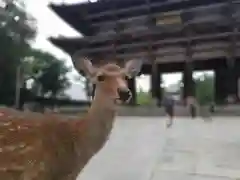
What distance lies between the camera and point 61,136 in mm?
3477

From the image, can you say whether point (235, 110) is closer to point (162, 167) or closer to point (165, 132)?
point (165, 132)

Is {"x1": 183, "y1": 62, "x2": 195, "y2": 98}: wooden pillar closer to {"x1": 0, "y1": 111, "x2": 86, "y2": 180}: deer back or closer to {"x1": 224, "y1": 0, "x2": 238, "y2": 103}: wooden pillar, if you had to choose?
{"x1": 224, "y1": 0, "x2": 238, "y2": 103}: wooden pillar

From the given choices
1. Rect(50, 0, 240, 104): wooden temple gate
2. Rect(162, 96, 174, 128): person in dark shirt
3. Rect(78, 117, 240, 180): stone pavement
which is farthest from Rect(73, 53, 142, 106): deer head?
Rect(50, 0, 240, 104): wooden temple gate

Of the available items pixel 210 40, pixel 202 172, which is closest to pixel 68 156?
pixel 202 172

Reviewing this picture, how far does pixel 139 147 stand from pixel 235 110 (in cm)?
1110

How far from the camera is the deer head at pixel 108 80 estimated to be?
12.4 ft

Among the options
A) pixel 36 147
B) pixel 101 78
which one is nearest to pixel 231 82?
pixel 101 78

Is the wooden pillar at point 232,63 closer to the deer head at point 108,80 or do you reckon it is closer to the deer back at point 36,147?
the deer head at point 108,80

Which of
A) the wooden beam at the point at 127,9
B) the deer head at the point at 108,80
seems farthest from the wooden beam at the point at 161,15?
the deer head at the point at 108,80

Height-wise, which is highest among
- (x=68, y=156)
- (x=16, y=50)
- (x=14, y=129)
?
(x=16, y=50)

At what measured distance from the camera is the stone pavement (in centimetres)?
654

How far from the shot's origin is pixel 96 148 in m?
3.62

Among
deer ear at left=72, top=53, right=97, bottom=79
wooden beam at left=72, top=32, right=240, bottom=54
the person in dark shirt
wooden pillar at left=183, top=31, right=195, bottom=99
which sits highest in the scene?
wooden beam at left=72, top=32, right=240, bottom=54

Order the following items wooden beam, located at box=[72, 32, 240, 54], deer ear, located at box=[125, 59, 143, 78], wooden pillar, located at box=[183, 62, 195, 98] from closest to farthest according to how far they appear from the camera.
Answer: deer ear, located at box=[125, 59, 143, 78] < wooden beam, located at box=[72, 32, 240, 54] < wooden pillar, located at box=[183, 62, 195, 98]
